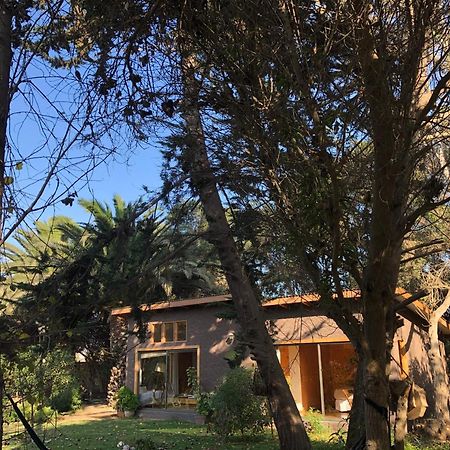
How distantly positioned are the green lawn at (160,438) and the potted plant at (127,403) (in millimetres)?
2435

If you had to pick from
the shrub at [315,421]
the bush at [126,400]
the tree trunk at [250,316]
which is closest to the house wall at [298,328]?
the shrub at [315,421]

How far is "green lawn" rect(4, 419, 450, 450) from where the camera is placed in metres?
11.7

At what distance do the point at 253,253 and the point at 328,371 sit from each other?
10056mm

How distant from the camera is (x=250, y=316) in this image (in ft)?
22.8

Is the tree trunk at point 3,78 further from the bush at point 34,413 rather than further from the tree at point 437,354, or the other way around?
the tree at point 437,354

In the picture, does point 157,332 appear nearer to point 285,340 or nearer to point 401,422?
point 285,340

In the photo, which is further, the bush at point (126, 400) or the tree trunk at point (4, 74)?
the bush at point (126, 400)

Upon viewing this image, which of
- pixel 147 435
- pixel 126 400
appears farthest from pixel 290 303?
pixel 126 400

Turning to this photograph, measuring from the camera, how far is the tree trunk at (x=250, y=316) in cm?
614

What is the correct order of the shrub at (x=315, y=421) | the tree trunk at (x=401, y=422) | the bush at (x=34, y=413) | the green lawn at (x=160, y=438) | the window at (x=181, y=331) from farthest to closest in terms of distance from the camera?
the window at (x=181, y=331) < the shrub at (x=315, y=421) < the green lawn at (x=160, y=438) < the bush at (x=34, y=413) < the tree trunk at (x=401, y=422)

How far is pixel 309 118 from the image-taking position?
11.4ft

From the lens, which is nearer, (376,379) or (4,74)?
(376,379)

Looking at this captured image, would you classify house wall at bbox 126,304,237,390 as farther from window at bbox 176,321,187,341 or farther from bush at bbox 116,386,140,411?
bush at bbox 116,386,140,411

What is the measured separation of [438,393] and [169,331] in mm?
10300
